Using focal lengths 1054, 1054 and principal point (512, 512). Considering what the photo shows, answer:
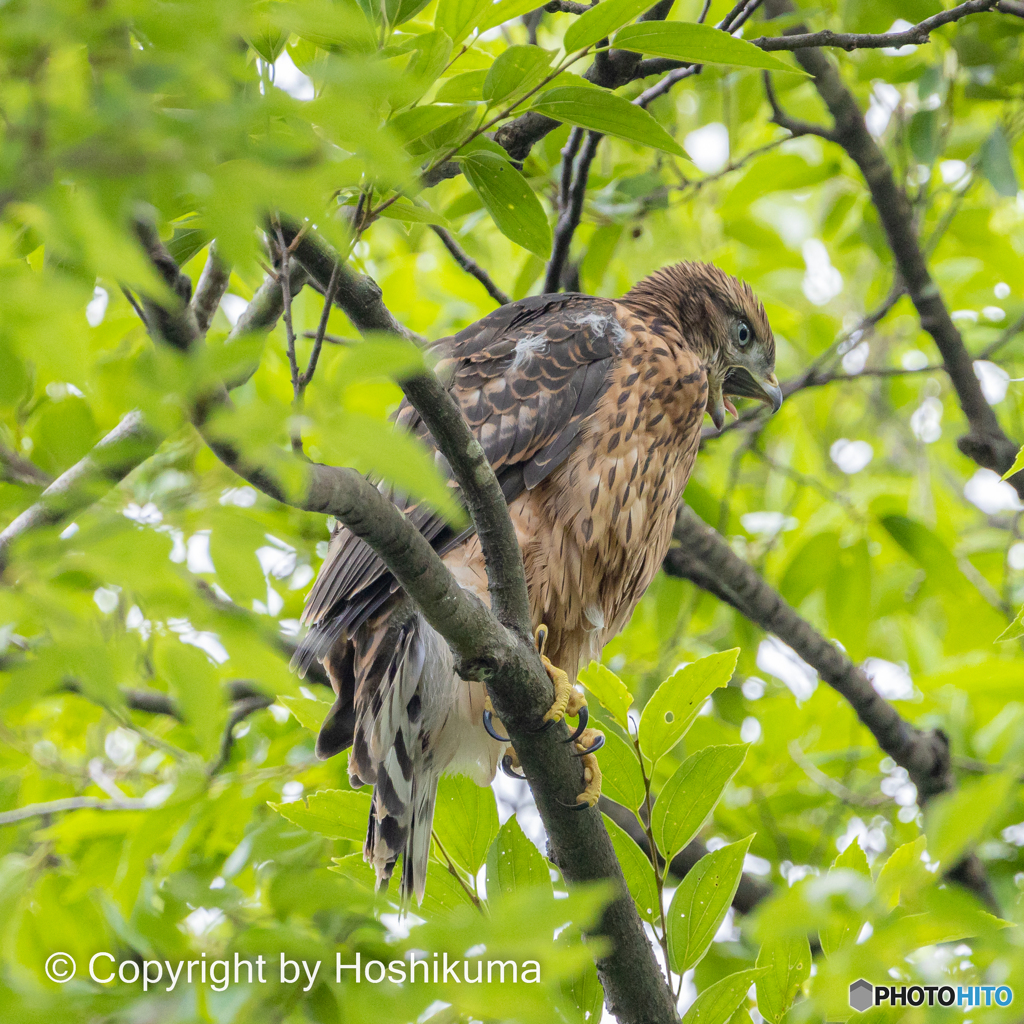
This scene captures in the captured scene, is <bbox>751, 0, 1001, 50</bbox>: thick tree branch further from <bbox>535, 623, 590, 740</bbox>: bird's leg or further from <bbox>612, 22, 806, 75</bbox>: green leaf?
<bbox>535, 623, 590, 740</bbox>: bird's leg

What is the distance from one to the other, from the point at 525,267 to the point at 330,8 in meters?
3.39

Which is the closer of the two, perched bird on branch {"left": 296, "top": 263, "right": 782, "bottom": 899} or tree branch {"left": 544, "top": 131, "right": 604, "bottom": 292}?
perched bird on branch {"left": 296, "top": 263, "right": 782, "bottom": 899}

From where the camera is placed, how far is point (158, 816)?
284 centimetres

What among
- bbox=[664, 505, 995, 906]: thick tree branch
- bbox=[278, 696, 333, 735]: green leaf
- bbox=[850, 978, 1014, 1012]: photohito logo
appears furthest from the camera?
A: bbox=[664, 505, 995, 906]: thick tree branch

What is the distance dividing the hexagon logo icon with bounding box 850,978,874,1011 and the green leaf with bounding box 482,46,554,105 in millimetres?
1931

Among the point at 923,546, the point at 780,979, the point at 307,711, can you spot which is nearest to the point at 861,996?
the point at 780,979

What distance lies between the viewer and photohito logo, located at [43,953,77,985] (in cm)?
238

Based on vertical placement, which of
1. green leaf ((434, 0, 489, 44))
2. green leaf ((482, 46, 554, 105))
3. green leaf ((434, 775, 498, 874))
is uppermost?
green leaf ((434, 0, 489, 44))

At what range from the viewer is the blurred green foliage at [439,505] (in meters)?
0.94

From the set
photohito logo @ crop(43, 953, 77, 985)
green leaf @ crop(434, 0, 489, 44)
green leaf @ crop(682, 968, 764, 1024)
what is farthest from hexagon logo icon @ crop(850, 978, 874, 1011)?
green leaf @ crop(434, 0, 489, 44)

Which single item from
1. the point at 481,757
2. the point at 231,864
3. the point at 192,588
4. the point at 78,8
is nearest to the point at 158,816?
the point at 231,864

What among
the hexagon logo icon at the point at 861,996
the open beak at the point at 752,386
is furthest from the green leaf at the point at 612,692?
the open beak at the point at 752,386

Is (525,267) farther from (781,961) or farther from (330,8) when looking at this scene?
(330,8)

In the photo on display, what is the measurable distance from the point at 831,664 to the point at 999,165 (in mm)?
1935
